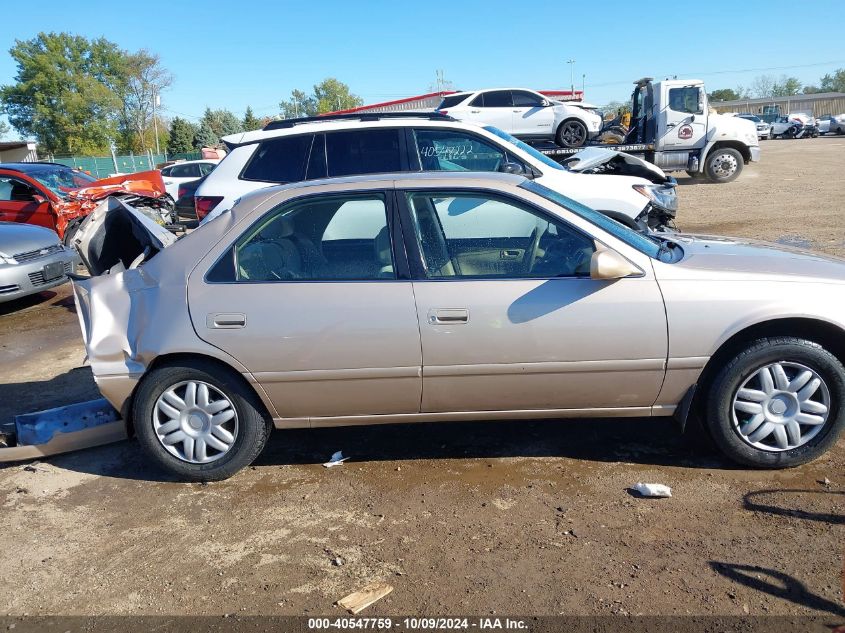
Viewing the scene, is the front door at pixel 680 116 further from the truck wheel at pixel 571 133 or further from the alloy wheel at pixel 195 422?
the alloy wheel at pixel 195 422

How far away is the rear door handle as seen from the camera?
146 inches

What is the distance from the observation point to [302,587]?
299 centimetres

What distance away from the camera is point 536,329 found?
360cm

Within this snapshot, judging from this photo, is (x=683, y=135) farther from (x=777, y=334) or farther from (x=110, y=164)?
(x=110, y=164)

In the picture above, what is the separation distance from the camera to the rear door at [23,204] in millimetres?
12250

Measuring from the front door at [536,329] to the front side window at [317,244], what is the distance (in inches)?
8.2

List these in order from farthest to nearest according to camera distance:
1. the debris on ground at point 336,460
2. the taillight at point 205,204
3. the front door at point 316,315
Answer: the taillight at point 205,204, the debris on ground at point 336,460, the front door at point 316,315

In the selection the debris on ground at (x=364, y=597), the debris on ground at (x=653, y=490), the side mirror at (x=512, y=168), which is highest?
the side mirror at (x=512, y=168)

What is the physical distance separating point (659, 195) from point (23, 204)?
1099cm

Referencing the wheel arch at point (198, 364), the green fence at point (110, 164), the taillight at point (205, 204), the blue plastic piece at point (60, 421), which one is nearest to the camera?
the wheel arch at point (198, 364)

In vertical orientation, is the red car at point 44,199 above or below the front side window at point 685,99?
below

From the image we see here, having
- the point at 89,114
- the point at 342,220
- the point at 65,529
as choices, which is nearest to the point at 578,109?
the point at 342,220

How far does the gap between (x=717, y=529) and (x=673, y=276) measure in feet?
4.24

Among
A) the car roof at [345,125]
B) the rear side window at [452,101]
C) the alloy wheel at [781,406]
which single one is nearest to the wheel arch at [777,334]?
the alloy wheel at [781,406]
